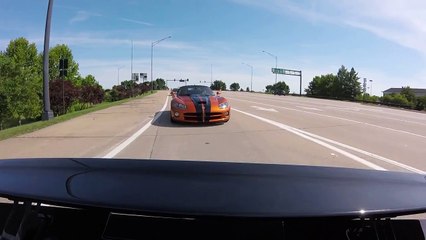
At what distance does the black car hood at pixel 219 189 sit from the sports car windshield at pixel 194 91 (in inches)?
610

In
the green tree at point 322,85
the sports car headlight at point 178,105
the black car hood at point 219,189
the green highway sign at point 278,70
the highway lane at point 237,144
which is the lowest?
the highway lane at point 237,144

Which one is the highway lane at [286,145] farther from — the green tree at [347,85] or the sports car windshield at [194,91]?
the green tree at [347,85]

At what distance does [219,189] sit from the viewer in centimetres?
210

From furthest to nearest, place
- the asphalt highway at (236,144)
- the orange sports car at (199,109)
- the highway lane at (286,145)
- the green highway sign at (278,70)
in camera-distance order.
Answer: the green highway sign at (278,70) → the orange sports car at (199,109) → the asphalt highway at (236,144) → the highway lane at (286,145)

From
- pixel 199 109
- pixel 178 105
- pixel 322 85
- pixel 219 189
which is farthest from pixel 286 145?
pixel 322 85

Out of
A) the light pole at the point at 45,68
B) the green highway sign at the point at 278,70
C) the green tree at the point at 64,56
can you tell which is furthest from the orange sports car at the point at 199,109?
the green highway sign at the point at 278,70

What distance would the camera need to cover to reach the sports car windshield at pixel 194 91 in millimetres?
18344

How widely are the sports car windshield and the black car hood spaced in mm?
15485

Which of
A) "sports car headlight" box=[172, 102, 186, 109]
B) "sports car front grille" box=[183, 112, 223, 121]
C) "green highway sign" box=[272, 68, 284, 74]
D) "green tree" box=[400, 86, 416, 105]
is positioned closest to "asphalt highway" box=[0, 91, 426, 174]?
"sports car front grille" box=[183, 112, 223, 121]

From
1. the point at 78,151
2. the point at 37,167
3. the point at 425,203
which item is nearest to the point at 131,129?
the point at 78,151

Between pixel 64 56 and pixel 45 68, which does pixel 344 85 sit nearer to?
pixel 64 56

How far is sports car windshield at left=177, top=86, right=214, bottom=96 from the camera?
18344 millimetres

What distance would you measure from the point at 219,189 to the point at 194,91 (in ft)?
54.6

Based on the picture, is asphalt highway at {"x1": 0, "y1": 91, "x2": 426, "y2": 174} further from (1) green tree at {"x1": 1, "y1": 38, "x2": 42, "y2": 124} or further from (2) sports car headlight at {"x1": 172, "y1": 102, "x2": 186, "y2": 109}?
(1) green tree at {"x1": 1, "y1": 38, "x2": 42, "y2": 124}
